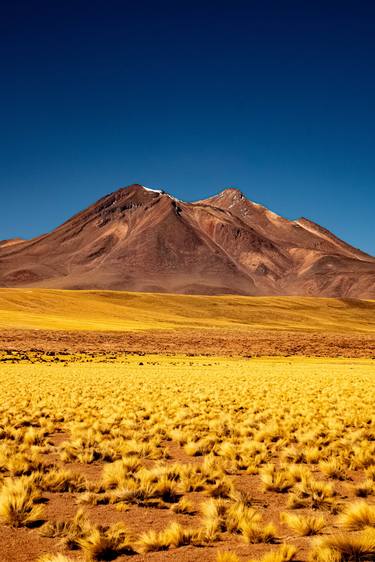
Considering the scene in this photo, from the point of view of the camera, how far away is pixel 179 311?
122m

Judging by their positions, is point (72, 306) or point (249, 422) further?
point (72, 306)

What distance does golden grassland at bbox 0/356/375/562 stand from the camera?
625 centimetres

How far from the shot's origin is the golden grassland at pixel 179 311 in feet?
296

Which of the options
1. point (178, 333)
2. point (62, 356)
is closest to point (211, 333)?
point (178, 333)

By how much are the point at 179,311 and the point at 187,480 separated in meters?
113

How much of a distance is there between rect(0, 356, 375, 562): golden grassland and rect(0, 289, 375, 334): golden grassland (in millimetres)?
55492

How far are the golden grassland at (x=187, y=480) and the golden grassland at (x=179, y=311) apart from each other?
2185 inches

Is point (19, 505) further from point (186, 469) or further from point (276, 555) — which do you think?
point (276, 555)

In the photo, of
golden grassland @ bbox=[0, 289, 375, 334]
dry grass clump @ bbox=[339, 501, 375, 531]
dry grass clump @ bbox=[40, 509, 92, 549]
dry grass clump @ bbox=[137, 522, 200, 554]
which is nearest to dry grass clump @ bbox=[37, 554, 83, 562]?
dry grass clump @ bbox=[40, 509, 92, 549]

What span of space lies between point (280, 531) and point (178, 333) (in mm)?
63622

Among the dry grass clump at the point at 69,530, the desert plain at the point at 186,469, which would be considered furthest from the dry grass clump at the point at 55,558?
the dry grass clump at the point at 69,530

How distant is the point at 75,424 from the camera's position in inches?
569

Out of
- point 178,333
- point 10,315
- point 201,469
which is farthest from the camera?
point 10,315

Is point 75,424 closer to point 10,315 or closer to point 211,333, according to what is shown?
point 211,333
